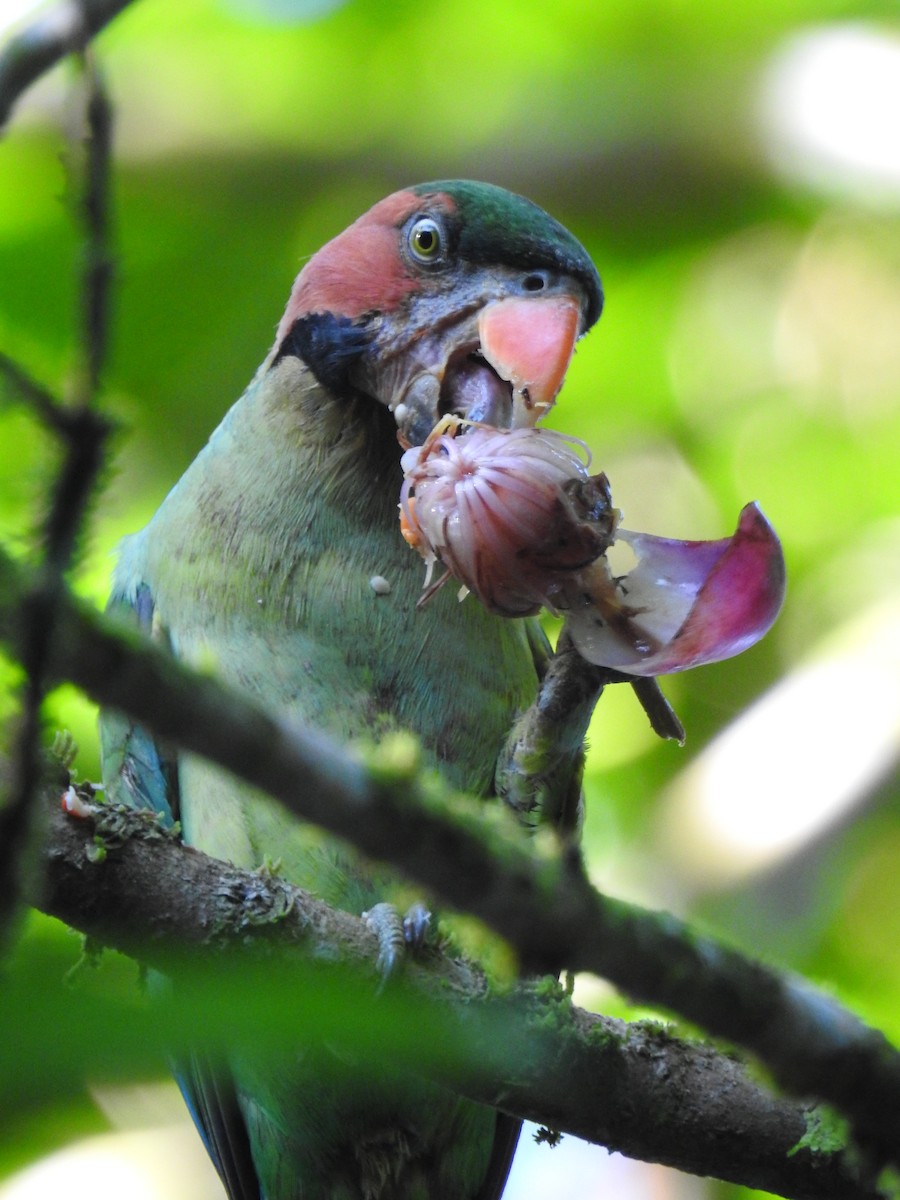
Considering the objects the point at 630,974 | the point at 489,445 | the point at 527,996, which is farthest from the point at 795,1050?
the point at 489,445

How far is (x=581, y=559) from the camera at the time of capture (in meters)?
2.27

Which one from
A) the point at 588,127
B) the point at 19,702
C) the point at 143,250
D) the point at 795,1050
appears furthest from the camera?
the point at 588,127

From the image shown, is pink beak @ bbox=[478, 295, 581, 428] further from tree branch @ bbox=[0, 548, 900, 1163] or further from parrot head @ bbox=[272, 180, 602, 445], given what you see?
tree branch @ bbox=[0, 548, 900, 1163]

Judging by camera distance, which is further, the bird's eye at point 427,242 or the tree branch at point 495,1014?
the bird's eye at point 427,242

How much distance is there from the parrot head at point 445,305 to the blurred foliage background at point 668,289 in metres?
1.58

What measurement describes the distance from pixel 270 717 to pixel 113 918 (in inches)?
45.3

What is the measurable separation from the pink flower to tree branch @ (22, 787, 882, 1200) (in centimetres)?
62

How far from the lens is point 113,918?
6.64 feet

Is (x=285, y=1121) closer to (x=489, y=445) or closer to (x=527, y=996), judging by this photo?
(x=527, y=996)

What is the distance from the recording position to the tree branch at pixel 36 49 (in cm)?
147

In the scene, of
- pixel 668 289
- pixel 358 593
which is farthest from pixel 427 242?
pixel 668 289

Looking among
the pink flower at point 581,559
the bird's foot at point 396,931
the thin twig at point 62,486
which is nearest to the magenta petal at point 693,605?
the pink flower at point 581,559

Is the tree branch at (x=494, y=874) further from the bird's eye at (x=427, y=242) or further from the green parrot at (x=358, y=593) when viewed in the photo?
the bird's eye at (x=427, y=242)

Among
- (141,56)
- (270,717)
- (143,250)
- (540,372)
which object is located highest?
(141,56)
